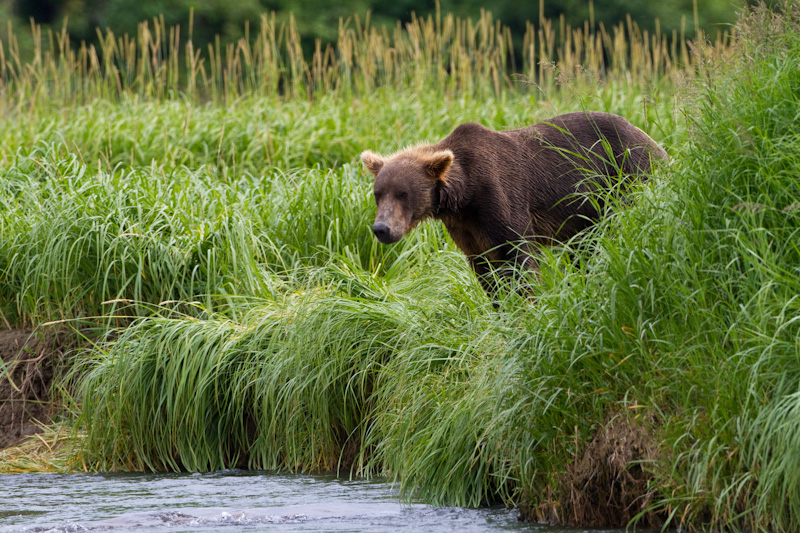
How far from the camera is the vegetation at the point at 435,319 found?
3562 millimetres

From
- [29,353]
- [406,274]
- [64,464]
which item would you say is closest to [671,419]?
[406,274]

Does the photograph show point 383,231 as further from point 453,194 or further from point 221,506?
point 221,506

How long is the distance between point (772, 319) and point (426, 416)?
63.9 inches

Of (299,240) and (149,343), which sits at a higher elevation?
(299,240)

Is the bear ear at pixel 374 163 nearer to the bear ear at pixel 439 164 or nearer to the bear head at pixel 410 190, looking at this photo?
the bear head at pixel 410 190

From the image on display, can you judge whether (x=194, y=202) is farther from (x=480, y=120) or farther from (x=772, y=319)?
(x=772, y=319)

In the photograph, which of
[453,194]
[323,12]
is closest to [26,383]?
[453,194]

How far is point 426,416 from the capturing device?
4465 mm

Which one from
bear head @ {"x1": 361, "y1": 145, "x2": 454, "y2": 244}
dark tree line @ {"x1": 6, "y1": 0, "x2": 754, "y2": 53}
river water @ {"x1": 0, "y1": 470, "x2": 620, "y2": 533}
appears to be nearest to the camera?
river water @ {"x1": 0, "y1": 470, "x2": 620, "y2": 533}

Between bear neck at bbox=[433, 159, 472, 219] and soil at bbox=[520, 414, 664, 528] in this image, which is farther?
bear neck at bbox=[433, 159, 472, 219]

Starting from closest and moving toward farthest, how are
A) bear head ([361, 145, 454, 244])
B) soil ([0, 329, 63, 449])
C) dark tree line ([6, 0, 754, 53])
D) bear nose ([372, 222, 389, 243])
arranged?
bear nose ([372, 222, 389, 243])
bear head ([361, 145, 454, 244])
soil ([0, 329, 63, 449])
dark tree line ([6, 0, 754, 53])

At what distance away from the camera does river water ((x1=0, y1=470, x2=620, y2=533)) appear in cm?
409

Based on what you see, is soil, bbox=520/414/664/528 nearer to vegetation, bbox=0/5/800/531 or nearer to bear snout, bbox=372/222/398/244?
vegetation, bbox=0/5/800/531

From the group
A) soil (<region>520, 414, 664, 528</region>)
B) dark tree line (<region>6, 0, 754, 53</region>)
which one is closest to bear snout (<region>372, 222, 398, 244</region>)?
soil (<region>520, 414, 664, 528</region>)
